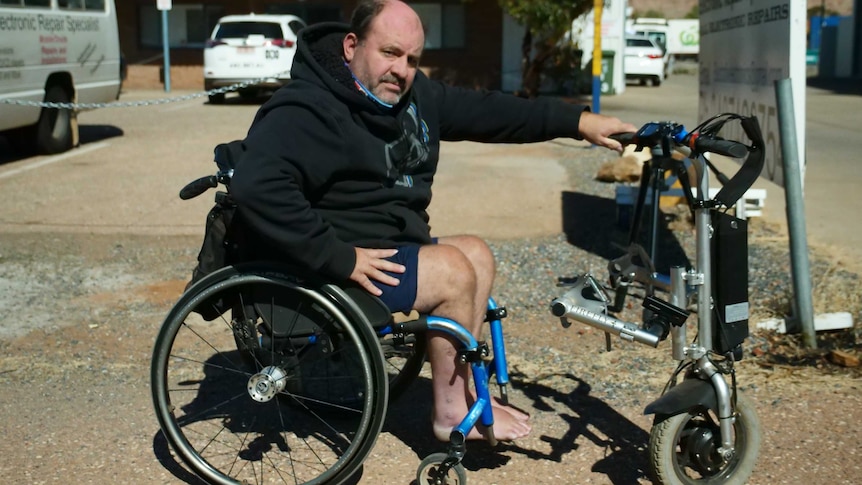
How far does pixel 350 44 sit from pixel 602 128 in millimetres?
954

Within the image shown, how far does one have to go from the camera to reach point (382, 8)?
3.45 metres

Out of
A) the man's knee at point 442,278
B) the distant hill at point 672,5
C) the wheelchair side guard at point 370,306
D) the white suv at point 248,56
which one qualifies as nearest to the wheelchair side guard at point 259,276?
the wheelchair side guard at point 370,306

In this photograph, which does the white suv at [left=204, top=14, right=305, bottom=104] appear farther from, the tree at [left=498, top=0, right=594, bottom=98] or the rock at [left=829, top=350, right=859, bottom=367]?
the rock at [left=829, top=350, right=859, bottom=367]

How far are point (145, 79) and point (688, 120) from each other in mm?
16639

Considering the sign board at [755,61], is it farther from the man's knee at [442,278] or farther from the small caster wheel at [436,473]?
the small caster wheel at [436,473]

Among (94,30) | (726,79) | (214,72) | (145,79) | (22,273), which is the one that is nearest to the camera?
(22,273)

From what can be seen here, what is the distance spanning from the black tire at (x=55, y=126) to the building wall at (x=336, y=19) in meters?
15.1

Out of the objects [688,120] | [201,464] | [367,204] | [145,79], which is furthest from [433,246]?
[145,79]

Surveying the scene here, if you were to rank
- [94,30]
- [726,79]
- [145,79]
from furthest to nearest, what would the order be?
1. [145,79]
2. [94,30]
3. [726,79]

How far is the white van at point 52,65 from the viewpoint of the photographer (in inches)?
448

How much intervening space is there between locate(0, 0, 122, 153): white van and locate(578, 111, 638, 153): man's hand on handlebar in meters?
8.40

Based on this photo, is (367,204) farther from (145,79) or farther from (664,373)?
(145,79)

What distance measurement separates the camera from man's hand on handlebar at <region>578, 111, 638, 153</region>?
12.1 ft

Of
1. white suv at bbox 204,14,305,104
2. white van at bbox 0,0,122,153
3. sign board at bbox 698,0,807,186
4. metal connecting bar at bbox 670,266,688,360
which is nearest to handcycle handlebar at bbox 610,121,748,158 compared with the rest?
metal connecting bar at bbox 670,266,688,360
